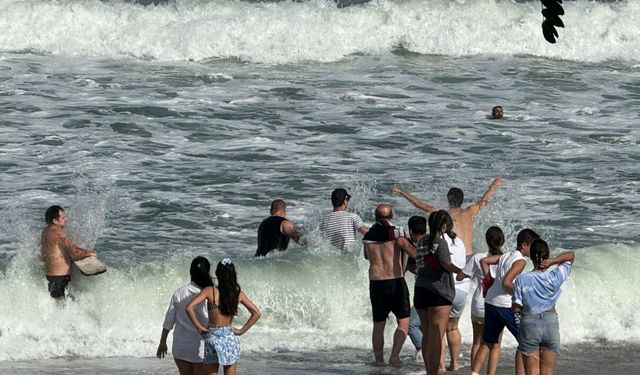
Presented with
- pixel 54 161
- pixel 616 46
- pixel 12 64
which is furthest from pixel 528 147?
pixel 12 64

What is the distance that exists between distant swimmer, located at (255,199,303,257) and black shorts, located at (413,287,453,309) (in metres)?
2.75

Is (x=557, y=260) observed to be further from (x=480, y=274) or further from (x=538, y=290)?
(x=480, y=274)

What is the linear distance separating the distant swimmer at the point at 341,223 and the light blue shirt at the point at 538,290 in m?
2.91

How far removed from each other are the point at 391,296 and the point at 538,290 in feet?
6.87

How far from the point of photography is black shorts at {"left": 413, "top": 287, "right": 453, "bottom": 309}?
9477 mm

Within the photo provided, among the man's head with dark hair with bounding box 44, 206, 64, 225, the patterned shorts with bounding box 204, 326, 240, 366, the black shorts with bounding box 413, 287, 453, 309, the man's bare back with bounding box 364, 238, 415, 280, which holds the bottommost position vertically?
the patterned shorts with bounding box 204, 326, 240, 366

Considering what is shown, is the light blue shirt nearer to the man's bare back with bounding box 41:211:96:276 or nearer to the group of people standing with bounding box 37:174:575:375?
the group of people standing with bounding box 37:174:575:375

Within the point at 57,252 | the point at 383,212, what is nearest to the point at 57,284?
the point at 57,252

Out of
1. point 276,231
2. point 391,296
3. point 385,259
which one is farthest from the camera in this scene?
point 276,231

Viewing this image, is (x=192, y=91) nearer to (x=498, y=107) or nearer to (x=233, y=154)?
(x=233, y=154)

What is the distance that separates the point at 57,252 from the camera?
11.2 m

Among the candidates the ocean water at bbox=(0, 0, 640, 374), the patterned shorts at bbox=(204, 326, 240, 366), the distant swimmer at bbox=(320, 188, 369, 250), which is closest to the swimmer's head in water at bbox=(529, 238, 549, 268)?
the patterned shorts at bbox=(204, 326, 240, 366)

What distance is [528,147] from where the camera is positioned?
1930 cm

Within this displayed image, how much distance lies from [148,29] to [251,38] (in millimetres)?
2311
